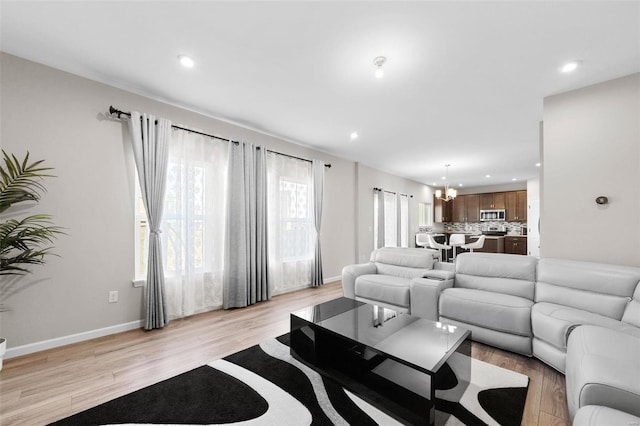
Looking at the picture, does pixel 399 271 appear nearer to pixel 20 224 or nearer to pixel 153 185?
pixel 153 185

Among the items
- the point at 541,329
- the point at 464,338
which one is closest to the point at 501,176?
the point at 541,329

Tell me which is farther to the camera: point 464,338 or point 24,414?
point 464,338

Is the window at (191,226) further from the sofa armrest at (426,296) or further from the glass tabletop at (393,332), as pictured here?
the sofa armrest at (426,296)

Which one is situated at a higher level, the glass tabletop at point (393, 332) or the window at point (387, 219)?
the window at point (387, 219)

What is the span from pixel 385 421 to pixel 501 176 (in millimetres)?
8129

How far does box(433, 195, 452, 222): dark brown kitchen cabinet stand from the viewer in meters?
9.77

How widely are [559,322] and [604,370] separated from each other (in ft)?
2.88

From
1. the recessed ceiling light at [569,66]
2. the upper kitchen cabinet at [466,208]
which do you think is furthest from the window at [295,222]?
the upper kitchen cabinet at [466,208]

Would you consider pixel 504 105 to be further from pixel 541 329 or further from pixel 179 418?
pixel 179 418

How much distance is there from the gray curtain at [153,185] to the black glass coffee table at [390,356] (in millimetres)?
1733

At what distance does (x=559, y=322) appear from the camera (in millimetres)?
2045

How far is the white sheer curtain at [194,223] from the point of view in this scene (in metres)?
3.24

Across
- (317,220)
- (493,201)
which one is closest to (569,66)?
(317,220)

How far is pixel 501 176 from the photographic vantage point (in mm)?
7641
